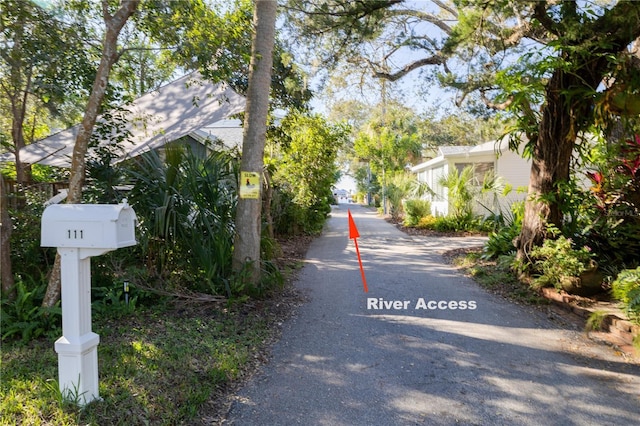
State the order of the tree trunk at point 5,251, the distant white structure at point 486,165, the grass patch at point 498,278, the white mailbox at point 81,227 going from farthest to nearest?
the distant white structure at point 486,165
the grass patch at point 498,278
the tree trunk at point 5,251
the white mailbox at point 81,227

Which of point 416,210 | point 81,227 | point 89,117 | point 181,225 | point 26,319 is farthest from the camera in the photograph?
point 416,210

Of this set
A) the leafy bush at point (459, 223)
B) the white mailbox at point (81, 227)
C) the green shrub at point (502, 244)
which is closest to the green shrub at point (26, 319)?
the white mailbox at point (81, 227)

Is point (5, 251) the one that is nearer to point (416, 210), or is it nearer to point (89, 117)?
point (89, 117)

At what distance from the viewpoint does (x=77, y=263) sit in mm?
3070

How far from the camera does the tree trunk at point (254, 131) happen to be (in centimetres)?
637

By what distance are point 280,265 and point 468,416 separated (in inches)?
251

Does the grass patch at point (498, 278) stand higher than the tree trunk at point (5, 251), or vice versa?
the tree trunk at point (5, 251)

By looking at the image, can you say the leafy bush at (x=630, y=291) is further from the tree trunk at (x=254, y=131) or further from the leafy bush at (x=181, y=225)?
the leafy bush at (x=181, y=225)

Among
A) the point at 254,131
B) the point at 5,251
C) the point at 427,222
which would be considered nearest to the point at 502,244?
the point at 254,131

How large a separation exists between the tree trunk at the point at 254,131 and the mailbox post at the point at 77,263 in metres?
3.26

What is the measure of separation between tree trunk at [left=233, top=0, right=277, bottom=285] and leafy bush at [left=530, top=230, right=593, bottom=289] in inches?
181

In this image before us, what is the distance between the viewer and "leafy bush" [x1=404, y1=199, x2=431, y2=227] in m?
18.5

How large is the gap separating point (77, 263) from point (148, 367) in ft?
4.23

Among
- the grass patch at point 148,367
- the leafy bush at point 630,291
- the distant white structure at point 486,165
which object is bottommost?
the grass patch at point 148,367
